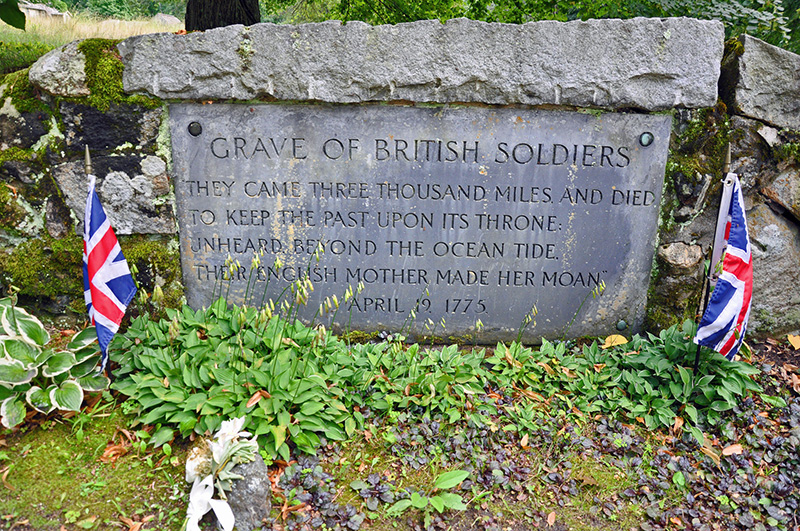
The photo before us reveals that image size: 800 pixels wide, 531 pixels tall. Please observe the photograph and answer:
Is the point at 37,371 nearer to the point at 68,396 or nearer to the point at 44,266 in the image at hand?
the point at 68,396

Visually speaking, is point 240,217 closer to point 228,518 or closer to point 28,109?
point 28,109

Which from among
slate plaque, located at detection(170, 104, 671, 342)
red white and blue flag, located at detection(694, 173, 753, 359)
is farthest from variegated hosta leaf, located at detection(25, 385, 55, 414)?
red white and blue flag, located at detection(694, 173, 753, 359)

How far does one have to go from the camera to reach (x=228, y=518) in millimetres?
2025

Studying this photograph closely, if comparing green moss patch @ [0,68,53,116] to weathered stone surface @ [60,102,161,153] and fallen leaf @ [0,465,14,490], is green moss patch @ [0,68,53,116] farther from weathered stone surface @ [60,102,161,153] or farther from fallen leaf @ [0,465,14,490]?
fallen leaf @ [0,465,14,490]

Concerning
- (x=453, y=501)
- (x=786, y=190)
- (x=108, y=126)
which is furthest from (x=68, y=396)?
(x=786, y=190)

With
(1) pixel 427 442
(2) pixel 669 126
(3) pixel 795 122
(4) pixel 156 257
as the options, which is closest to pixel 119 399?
(4) pixel 156 257

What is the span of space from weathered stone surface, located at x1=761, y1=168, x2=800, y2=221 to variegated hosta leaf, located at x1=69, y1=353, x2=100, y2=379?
13.5 feet

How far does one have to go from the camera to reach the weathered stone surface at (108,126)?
2.96m

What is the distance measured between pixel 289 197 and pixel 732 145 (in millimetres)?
2737

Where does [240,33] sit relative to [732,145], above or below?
above

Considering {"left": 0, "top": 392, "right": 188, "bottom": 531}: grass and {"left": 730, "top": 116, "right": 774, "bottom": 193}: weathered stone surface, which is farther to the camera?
{"left": 730, "top": 116, "right": 774, "bottom": 193}: weathered stone surface

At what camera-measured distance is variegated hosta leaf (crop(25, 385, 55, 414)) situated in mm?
2453

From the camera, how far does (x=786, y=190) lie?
3.30 m

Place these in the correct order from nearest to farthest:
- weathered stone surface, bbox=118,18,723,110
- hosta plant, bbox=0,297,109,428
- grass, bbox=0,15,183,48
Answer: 1. hosta plant, bbox=0,297,109,428
2. weathered stone surface, bbox=118,18,723,110
3. grass, bbox=0,15,183,48
